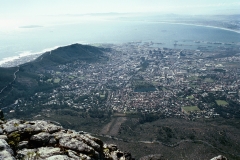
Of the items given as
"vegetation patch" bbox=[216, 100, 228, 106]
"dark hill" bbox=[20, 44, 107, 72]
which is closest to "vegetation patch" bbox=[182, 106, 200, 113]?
"vegetation patch" bbox=[216, 100, 228, 106]

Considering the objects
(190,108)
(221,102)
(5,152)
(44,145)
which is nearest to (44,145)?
(44,145)

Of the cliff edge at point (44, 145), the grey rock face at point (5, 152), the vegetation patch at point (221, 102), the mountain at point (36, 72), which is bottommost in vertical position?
the vegetation patch at point (221, 102)

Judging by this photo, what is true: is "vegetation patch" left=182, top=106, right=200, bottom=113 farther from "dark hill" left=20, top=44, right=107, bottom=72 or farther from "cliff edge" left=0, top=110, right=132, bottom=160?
"dark hill" left=20, top=44, right=107, bottom=72

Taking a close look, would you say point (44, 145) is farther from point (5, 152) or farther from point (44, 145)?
point (5, 152)

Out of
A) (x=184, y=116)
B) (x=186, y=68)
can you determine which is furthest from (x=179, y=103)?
(x=186, y=68)

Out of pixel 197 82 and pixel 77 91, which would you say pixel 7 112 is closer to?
pixel 77 91

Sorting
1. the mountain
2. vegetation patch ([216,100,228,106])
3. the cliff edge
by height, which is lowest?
vegetation patch ([216,100,228,106])

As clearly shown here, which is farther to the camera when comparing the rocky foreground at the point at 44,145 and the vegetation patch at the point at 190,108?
the vegetation patch at the point at 190,108

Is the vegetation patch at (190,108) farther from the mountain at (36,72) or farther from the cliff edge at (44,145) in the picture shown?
the cliff edge at (44,145)

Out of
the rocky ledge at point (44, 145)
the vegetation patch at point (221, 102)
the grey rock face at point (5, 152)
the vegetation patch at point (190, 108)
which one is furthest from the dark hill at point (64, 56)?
the grey rock face at point (5, 152)
